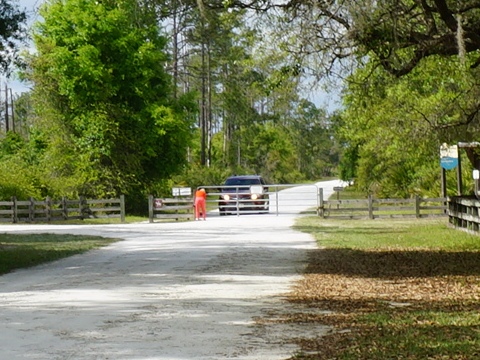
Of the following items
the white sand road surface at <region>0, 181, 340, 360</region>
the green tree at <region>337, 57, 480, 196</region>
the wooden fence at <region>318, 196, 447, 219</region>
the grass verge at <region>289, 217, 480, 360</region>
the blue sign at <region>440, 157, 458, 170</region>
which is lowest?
the grass verge at <region>289, 217, 480, 360</region>

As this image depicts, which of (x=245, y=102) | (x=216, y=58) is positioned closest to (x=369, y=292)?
(x=216, y=58)

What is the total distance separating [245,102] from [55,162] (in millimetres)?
29119

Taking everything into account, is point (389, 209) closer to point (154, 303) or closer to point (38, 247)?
point (38, 247)

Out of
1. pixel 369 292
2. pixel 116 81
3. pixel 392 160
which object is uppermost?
pixel 116 81

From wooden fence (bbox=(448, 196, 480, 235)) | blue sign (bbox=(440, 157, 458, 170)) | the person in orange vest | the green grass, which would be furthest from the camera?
the person in orange vest

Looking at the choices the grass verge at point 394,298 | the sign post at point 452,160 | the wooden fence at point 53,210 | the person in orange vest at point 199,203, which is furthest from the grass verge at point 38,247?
the sign post at point 452,160

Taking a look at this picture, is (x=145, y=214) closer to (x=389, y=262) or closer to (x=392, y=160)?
(x=392, y=160)

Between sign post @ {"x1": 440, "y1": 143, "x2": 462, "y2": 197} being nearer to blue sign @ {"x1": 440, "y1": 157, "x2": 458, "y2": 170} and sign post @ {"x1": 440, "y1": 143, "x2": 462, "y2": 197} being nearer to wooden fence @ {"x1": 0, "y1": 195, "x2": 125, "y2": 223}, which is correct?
blue sign @ {"x1": 440, "y1": 157, "x2": 458, "y2": 170}

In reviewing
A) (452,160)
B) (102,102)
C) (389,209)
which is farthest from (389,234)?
(102,102)

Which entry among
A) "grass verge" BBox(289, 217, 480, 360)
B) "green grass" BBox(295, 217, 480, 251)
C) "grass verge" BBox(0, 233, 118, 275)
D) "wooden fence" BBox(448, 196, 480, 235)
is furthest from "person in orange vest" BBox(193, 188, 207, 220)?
"grass verge" BBox(289, 217, 480, 360)

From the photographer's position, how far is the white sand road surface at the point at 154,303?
32.6ft

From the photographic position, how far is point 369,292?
15.4 m

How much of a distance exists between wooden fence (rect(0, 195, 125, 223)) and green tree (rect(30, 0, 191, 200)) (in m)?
3.52

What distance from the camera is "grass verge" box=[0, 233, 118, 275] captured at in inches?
900
